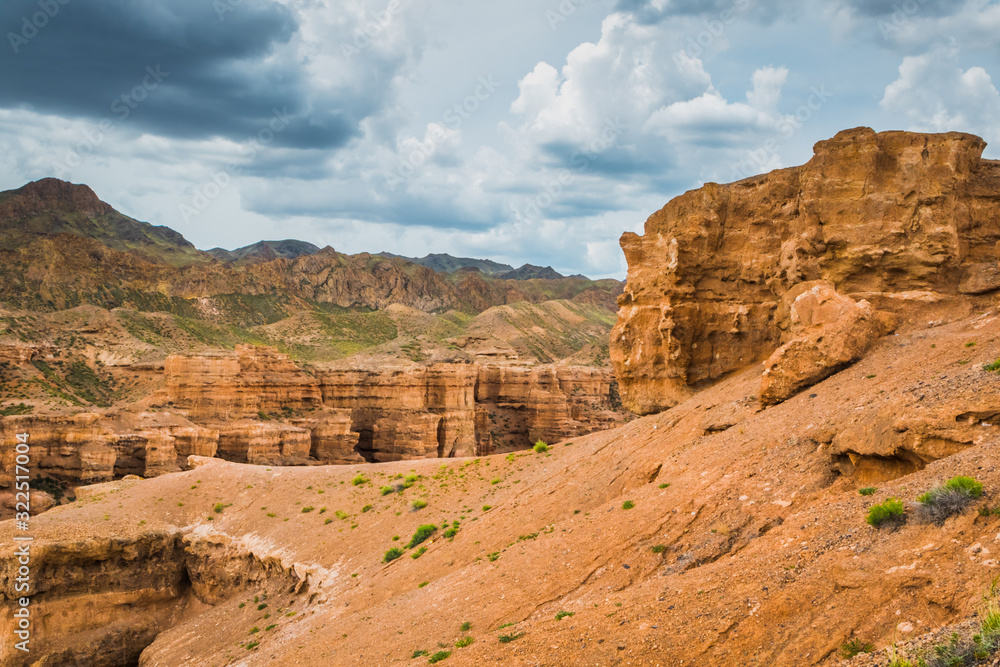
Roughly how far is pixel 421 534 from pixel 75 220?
608ft

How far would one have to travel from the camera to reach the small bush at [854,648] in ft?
23.6

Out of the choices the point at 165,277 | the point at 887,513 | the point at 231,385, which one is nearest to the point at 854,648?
the point at 887,513

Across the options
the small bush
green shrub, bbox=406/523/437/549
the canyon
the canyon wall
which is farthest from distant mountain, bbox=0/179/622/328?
the small bush

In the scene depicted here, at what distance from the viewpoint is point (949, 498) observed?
849cm

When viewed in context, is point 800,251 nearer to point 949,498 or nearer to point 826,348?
point 826,348

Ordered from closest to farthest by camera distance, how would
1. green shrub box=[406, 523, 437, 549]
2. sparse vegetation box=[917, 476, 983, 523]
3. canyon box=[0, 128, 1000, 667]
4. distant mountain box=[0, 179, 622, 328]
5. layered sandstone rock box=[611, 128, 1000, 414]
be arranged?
sparse vegetation box=[917, 476, 983, 523], canyon box=[0, 128, 1000, 667], layered sandstone rock box=[611, 128, 1000, 414], green shrub box=[406, 523, 437, 549], distant mountain box=[0, 179, 622, 328]

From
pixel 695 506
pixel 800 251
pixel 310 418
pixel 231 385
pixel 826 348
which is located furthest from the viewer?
pixel 310 418

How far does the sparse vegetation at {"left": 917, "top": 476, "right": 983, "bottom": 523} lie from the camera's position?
8.41 meters

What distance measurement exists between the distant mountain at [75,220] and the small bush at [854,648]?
156 metres

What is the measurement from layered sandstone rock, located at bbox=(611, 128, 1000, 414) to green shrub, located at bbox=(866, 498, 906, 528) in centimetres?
1085

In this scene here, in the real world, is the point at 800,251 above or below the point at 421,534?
above

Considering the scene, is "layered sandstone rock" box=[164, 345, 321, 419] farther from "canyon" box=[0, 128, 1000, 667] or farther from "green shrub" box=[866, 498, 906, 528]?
"green shrub" box=[866, 498, 906, 528]

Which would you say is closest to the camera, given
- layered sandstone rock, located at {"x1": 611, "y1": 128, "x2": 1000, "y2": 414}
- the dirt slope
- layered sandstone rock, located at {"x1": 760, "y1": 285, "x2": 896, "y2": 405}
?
the dirt slope

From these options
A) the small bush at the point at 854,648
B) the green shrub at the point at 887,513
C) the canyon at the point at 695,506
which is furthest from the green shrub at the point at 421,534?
the small bush at the point at 854,648
